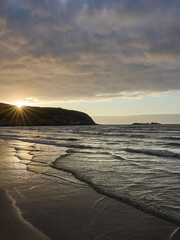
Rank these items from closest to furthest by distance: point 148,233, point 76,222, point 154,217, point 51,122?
point 148,233 < point 76,222 < point 154,217 < point 51,122

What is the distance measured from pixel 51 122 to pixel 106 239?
644 feet

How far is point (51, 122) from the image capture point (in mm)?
195875

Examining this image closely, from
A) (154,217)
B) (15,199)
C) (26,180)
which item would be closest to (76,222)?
(154,217)

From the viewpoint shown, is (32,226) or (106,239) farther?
(32,226)

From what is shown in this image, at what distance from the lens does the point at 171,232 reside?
134 inches

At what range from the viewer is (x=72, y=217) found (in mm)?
3977

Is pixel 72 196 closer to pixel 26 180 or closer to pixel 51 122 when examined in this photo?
pixel 26 180

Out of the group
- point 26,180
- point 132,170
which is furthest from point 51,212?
point 132,170

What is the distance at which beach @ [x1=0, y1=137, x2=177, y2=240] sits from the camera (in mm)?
3299

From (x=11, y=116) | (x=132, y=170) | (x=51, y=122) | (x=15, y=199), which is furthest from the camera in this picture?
(x=51, y=122)

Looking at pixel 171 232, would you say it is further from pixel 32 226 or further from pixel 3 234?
pixel 3 234

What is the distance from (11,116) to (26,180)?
188 meters

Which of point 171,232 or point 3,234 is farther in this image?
point 171,232

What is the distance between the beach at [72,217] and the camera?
3.30m
